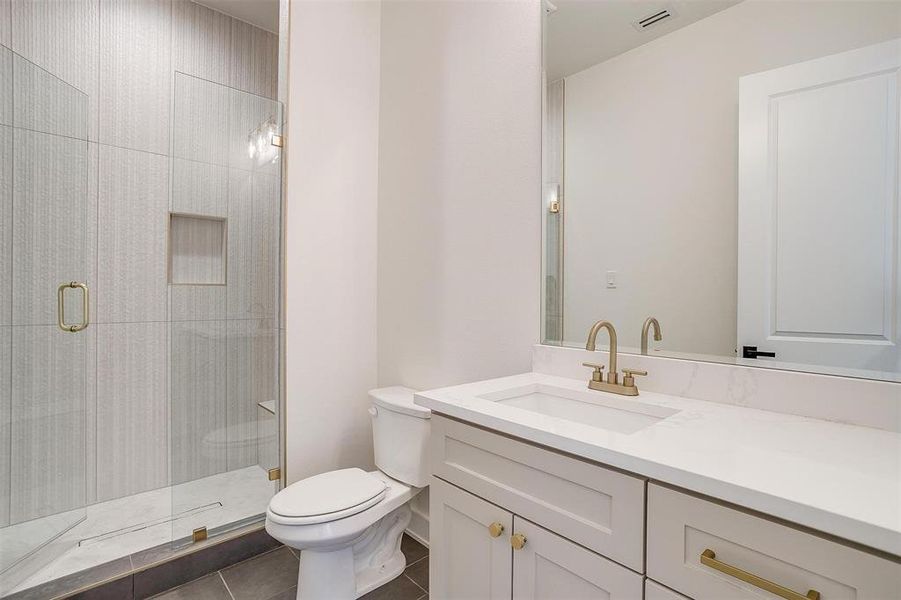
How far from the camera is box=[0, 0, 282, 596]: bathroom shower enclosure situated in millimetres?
1719

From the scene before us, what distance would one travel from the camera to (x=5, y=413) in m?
1.67

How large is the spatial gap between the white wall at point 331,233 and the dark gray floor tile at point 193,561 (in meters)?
0.31

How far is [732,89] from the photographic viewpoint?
3.84ft

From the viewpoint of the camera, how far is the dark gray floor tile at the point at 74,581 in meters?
1.51

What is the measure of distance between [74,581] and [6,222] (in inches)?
54.0

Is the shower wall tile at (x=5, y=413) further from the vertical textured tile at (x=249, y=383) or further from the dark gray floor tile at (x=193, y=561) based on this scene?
the vertical textured tile at (x=249, y=383)

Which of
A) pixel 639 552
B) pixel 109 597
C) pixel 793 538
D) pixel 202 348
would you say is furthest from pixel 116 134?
pixel 793 538

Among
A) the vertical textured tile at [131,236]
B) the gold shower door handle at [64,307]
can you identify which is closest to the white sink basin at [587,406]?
the gold shower door handle at [64,307]

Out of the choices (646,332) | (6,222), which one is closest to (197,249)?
(6,222)

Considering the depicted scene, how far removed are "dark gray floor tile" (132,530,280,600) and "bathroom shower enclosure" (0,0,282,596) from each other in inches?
3.1

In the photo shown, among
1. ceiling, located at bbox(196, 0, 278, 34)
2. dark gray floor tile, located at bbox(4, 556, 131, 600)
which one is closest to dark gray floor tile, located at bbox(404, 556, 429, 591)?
dark gray floor tile, located at bbox(4, 556, 131, 600)

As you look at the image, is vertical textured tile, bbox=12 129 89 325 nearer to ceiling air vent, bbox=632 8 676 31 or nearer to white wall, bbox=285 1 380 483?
white wall, bbox=285 1 380 483

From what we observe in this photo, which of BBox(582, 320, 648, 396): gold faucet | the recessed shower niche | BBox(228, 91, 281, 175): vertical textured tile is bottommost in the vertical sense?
BBox(582, 320, 648, 396): gold faucet

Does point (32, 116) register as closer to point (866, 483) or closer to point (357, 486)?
point (357, 486)
